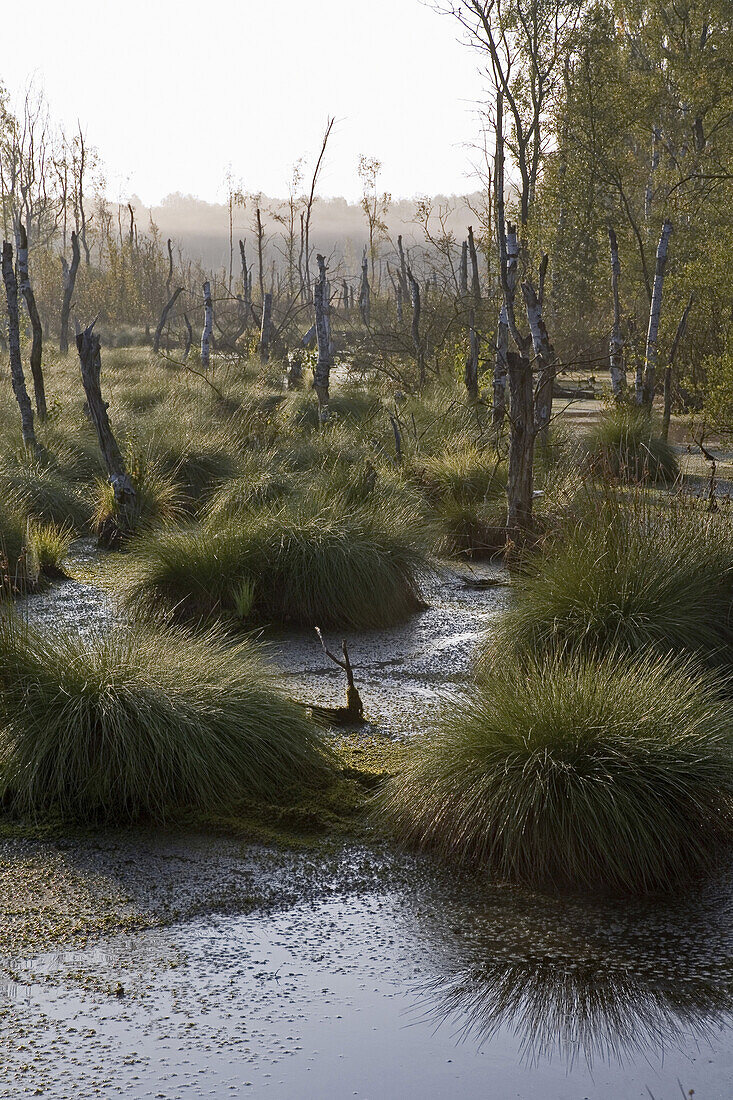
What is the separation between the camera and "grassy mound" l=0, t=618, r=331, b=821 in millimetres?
Answer: 4051

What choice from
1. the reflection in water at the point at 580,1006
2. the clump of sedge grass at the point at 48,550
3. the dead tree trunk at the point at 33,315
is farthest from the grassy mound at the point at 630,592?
the dead tree trunk at the point at 33,315

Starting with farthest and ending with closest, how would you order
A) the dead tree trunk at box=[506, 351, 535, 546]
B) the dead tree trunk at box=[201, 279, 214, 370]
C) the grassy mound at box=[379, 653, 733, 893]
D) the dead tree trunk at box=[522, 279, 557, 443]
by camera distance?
1. the dead tree trunk at box=[201, 279, 214, 370]
2. the dead tree trunk at box=[522, 279, 557, 443]
3. the dead tree trunk at box=[506, 351, 535, 546]
4. the grassy mound at box=[379, 653, 733, 893]

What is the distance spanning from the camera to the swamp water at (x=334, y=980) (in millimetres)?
2547

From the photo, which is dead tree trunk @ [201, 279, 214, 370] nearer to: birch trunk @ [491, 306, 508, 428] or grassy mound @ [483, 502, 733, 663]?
birch trunk @ [491, 306, 508, 428]

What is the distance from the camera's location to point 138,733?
13.4ft

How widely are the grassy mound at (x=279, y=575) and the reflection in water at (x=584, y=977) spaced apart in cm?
345

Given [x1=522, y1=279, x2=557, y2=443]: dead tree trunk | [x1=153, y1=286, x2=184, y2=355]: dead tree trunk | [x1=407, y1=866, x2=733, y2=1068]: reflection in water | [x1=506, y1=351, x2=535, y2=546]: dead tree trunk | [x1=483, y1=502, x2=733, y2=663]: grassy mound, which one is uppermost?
[x1=153, y1=286, x2=184, y2=355]: dead tree trunk

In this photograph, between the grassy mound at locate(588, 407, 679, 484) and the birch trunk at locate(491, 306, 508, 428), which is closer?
the grassy mound at locate(588, 407, 679, 484)

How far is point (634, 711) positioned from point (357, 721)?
1536 mm

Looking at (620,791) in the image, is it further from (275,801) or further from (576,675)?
(275,801)

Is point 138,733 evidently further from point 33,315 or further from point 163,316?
point 163,316

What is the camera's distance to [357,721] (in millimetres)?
5023

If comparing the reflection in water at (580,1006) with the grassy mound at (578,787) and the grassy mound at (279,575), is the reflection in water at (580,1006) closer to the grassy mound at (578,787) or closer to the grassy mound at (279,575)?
the grassy mound at (578,787)

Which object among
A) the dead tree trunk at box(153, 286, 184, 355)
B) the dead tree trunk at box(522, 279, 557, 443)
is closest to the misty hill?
the dead tree trunk at box(153, 286, 184, 355)
